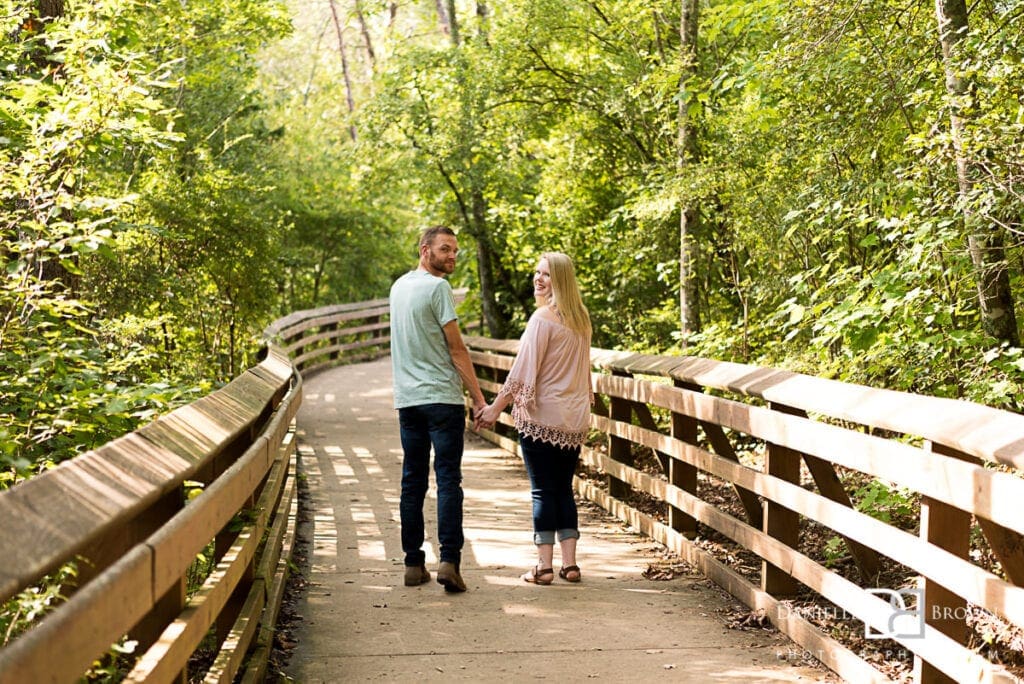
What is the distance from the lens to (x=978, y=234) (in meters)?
6.20

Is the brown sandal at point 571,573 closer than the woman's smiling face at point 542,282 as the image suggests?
Yes

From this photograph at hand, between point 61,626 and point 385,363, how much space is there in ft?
71.5

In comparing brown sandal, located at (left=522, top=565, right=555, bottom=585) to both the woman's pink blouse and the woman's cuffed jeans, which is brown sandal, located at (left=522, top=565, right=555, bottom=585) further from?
the woman's pink blouse

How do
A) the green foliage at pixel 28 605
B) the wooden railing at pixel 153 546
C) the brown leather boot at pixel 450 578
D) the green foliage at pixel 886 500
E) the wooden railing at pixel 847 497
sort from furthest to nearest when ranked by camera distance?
the brown leather boot at pixel 450 578
the green foliage at pixel 886 500
the wooden railing at pixel 847 497
the green foliage at pixel 28 605
the wooden railing at pixel 153 546

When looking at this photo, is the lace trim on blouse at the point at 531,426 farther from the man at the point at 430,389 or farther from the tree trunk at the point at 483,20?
the tree trunk at the point at 483,20

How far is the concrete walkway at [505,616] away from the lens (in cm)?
490

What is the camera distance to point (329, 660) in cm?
502

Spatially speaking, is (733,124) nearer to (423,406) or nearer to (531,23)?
(531,23)

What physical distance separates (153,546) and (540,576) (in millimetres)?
4110

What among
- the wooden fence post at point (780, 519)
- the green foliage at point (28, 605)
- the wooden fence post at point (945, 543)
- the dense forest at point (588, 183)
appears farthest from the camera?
the dense forest at point (588, 183)

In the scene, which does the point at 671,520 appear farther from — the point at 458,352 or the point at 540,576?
the point at 458,352

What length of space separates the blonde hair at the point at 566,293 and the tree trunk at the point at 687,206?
4.08 metres

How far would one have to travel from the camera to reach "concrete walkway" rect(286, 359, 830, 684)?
4.90 metres

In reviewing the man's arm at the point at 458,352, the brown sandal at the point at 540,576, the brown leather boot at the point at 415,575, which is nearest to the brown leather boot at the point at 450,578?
the brown leather boot at the point at 415,575
